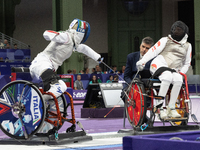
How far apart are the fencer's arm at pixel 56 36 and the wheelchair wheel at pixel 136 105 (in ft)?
3.55

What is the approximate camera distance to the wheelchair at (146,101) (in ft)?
14.6

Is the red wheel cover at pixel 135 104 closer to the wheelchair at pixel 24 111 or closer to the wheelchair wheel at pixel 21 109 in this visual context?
the wheelchair at pixel 24 111

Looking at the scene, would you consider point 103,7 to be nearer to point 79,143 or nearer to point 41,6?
point 41,6

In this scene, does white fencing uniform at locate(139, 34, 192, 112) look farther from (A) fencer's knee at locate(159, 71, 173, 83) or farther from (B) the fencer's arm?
(B) the fencer's arm

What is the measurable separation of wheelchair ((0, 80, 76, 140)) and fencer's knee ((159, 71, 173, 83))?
132 cm

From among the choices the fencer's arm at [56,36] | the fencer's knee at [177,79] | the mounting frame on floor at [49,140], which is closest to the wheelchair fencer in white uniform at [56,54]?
the fencer's arm at [56,36]

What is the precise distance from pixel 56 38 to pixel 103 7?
1952 centimetres

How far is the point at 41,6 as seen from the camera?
23109mm

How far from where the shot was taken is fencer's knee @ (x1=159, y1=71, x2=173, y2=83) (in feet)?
14.6

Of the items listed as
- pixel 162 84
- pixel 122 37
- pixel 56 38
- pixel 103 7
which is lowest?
pixel 162 84

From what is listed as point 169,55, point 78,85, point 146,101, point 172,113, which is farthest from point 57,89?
point 78,85

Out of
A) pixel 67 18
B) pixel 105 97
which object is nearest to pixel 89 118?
pixel 105 97

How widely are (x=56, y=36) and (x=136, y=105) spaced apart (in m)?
1.36

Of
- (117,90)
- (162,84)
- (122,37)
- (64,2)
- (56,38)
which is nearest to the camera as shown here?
(56,38)
